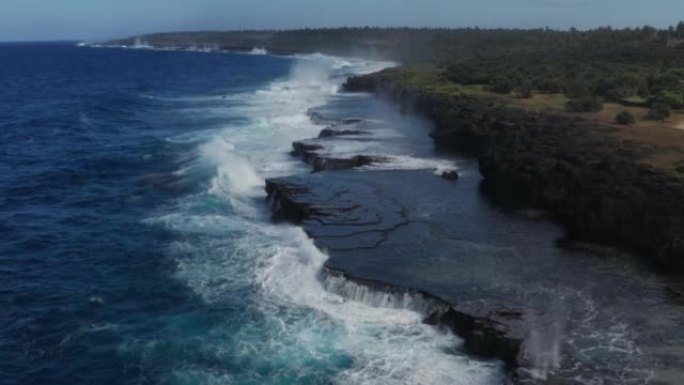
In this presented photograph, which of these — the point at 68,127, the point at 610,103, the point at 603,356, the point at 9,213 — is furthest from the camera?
the point at 68,127

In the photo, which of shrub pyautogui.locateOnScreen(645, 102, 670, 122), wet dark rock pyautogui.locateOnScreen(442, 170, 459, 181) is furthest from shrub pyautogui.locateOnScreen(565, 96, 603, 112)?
wet dark rock pyautogui.locateOnScreen(442, 170, 459, 181)

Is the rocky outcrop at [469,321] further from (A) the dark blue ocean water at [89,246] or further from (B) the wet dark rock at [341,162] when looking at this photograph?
(B) the wet dark rock at [341,162]

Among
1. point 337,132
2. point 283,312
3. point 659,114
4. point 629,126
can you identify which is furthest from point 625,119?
point 283,312

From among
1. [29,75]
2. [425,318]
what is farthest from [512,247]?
[29,75]

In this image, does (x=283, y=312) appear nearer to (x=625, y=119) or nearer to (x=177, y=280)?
(x=177, y=280)

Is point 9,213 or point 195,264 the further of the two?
point 9,213

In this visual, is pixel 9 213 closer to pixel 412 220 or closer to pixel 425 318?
pixel 412 220

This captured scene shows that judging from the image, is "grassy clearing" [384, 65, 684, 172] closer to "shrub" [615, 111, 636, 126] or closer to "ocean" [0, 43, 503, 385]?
"shrub" [615, 111, 636, 126]
